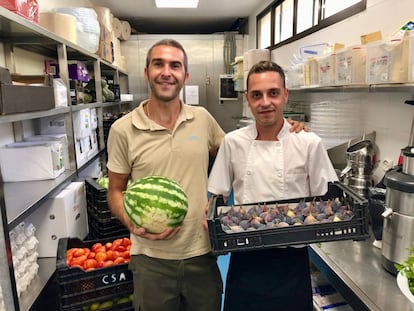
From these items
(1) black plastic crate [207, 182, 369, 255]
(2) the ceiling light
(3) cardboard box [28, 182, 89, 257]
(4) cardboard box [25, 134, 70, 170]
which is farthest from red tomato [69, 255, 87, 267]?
(2) the ceiling light

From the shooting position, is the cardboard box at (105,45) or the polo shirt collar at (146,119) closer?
the polo shirt collar at (146,119)

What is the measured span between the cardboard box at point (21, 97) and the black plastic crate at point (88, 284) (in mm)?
781

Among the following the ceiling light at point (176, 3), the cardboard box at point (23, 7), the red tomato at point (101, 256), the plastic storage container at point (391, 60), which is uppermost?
the ceiling light at point (176, 3)

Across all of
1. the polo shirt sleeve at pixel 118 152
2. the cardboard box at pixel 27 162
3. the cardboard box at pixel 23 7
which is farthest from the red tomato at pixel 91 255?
the cardboard box at pixel 23 7

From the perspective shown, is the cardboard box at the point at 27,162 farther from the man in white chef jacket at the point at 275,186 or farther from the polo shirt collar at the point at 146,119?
the man in white chef jacket at the point at 275,186

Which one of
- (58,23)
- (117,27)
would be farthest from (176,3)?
(58,23)

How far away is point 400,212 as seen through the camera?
4.27 feet

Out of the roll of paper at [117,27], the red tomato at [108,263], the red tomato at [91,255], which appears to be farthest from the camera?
the roll of paper at [117,27]

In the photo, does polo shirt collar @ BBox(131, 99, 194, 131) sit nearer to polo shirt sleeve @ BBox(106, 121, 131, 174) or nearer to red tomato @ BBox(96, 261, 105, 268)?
polo shirt sleeve @ BBox(106, 121, 131, 174)

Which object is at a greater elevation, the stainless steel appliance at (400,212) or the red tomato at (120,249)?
the stainless steel appliance at (400,212)

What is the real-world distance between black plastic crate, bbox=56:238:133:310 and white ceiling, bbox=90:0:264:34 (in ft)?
13.5

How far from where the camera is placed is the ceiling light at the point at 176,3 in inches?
183

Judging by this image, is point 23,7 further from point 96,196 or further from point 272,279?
point 272,279

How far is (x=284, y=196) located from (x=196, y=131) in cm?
50
